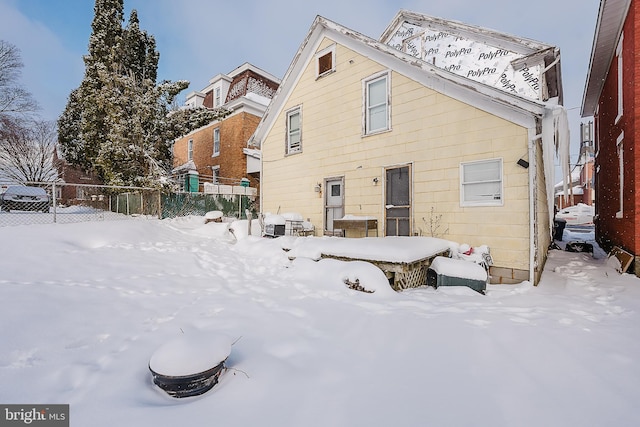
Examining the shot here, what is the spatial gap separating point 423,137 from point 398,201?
1730 mm

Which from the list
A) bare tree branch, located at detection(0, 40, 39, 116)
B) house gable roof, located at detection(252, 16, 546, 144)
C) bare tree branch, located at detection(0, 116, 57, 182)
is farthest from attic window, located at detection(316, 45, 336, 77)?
bare tree branch, located at detection(0, 116, 57, 182)

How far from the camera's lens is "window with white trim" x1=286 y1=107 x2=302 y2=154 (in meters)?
9.89

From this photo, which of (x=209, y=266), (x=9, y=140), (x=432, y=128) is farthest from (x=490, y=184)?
(x=9, y=140)

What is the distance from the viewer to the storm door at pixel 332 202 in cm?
859

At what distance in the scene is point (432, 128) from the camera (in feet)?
22.0

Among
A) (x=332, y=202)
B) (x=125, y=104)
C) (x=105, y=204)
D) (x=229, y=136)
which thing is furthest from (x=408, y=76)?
(x=105, y=204)

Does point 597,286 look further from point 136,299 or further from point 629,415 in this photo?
point 136,299

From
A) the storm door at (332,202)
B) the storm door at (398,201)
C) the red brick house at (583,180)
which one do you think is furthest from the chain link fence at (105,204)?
the red brick house at (583,180)

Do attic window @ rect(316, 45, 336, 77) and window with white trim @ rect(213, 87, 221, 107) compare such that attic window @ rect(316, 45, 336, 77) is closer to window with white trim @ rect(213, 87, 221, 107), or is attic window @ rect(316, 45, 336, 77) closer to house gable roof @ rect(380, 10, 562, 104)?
house gable roof @ rect(380, 10, 562, 104)

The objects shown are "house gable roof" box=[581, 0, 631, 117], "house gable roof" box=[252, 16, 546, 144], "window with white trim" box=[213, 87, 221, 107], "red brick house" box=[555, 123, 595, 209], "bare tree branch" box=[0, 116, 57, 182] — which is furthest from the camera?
"window with white trim" box=[213, 87, 221, 107]

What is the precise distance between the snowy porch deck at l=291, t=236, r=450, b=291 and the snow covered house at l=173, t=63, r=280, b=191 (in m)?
11.5

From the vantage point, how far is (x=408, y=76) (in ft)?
23.4

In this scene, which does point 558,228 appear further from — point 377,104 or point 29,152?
point 29,152

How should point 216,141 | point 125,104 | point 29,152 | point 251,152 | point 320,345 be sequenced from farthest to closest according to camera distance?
point 29,152
point 216,141
point 251,152
point 125,104
point 320,345
